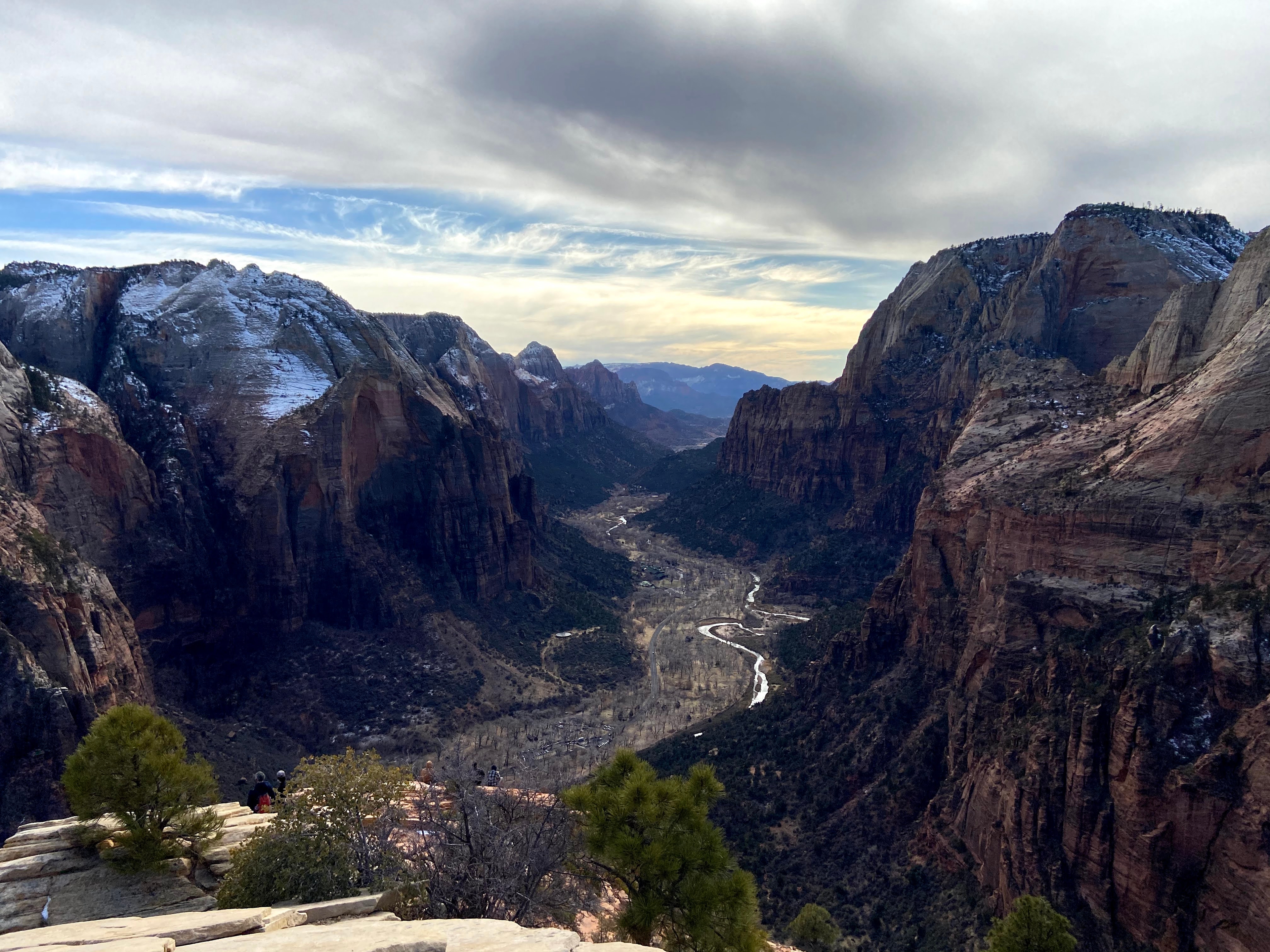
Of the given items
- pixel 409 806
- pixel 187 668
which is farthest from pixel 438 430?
pixel 409 806

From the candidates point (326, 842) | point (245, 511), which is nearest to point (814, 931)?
point (326, 842)

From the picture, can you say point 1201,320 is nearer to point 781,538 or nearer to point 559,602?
point 559,602

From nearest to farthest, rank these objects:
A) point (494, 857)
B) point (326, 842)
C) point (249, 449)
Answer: point (326, 842) < point (494, 857) < point (249, 449)

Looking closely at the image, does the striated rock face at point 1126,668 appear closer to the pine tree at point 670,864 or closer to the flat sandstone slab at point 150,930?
the pine tree at point 670,864

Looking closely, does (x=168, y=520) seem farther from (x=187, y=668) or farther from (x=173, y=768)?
(x=173, y=768)

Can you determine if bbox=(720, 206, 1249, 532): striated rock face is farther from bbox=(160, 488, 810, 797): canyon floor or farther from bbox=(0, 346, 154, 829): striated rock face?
bbox=(0, 346, 154, 829): striated rock face

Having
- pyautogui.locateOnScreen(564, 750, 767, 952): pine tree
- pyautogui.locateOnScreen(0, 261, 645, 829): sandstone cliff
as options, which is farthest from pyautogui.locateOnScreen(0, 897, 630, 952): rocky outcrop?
pyautogui.locateOnScreen(0, 261, 645, 829): sandstone cliff
